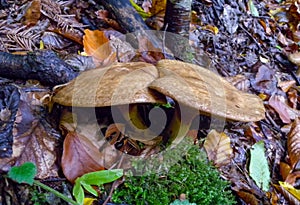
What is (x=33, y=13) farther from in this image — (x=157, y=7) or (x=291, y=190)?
(x=291, y=190)

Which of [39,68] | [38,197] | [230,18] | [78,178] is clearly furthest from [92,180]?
[230,18]

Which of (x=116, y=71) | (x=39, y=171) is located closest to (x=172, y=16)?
(x=116, y=71)

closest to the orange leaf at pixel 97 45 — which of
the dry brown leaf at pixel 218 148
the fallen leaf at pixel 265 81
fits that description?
the dry brown leaf at pixel 218 148

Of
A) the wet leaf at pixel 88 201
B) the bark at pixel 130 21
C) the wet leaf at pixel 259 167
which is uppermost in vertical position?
the bark at pixel 130 21

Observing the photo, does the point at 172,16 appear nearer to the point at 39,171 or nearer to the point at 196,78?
the point at 196,78

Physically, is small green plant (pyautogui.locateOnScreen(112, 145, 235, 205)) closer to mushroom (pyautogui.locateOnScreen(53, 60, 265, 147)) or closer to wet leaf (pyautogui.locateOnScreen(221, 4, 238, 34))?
mushroom (pyautogui.locateOnScreen(53, 60, 265, 147))

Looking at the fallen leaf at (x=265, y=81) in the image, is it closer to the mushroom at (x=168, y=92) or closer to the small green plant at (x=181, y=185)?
the mushroom at (x=168, y=92)
